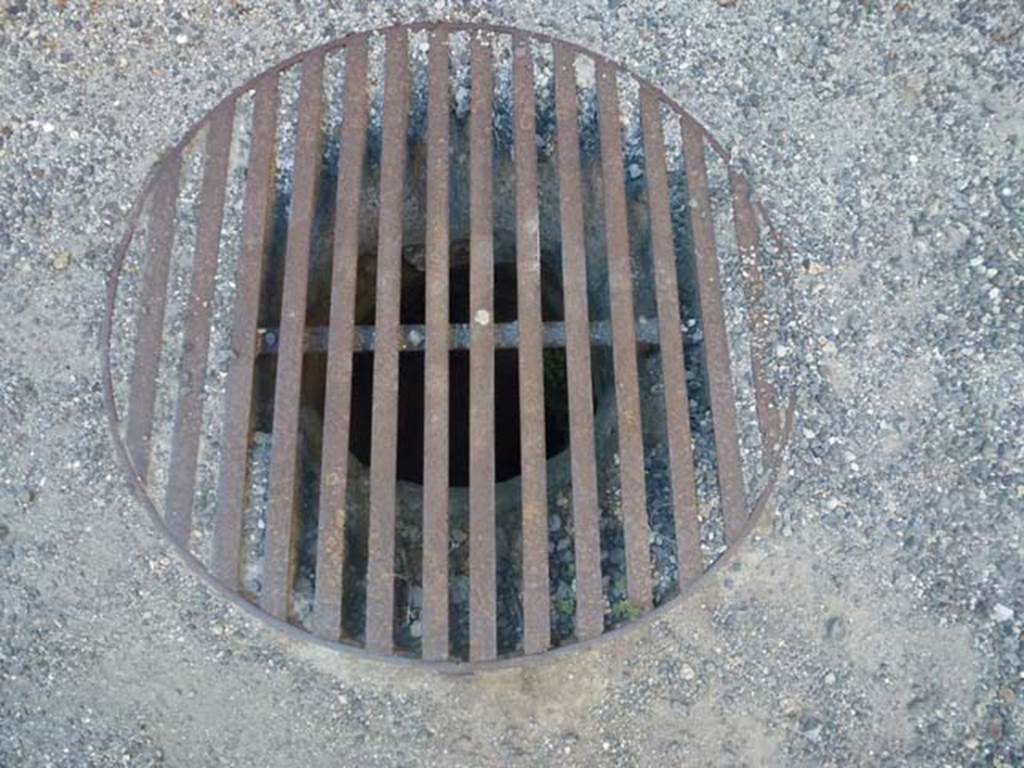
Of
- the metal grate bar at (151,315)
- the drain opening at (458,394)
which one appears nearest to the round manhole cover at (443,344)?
the metal grate bar at (151,315)

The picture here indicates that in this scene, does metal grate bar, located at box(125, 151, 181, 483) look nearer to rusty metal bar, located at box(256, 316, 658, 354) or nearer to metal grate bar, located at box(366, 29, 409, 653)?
rusty metal bar, located at box(256, 316, 658, 354)

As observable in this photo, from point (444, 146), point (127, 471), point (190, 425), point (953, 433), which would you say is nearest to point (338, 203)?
point (444, 146)

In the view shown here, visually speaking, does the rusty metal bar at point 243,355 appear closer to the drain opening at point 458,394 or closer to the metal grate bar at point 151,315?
the metal grate bar at point 151,315

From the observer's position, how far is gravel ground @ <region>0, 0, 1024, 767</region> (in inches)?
77.9

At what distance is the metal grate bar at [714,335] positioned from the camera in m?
1.94

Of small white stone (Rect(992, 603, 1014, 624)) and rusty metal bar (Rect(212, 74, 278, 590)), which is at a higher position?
rusty metal bar (Rect(212, 74, 278, 590))

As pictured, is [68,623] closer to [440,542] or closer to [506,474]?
[440,542]

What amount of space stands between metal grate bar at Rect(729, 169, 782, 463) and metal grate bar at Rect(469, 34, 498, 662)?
48cm

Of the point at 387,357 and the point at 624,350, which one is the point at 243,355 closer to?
the point at 387,357

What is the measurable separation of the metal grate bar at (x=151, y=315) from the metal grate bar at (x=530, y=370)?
67 cm

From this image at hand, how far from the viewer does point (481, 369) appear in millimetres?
1983

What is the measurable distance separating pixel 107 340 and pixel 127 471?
254 mm

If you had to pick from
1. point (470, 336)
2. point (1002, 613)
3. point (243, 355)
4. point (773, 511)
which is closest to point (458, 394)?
point (470, 336)

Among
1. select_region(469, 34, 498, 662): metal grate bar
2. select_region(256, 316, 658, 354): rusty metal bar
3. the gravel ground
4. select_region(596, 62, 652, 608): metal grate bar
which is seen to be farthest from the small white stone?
select_region(469, 34, 498, 662): metal grate bar
